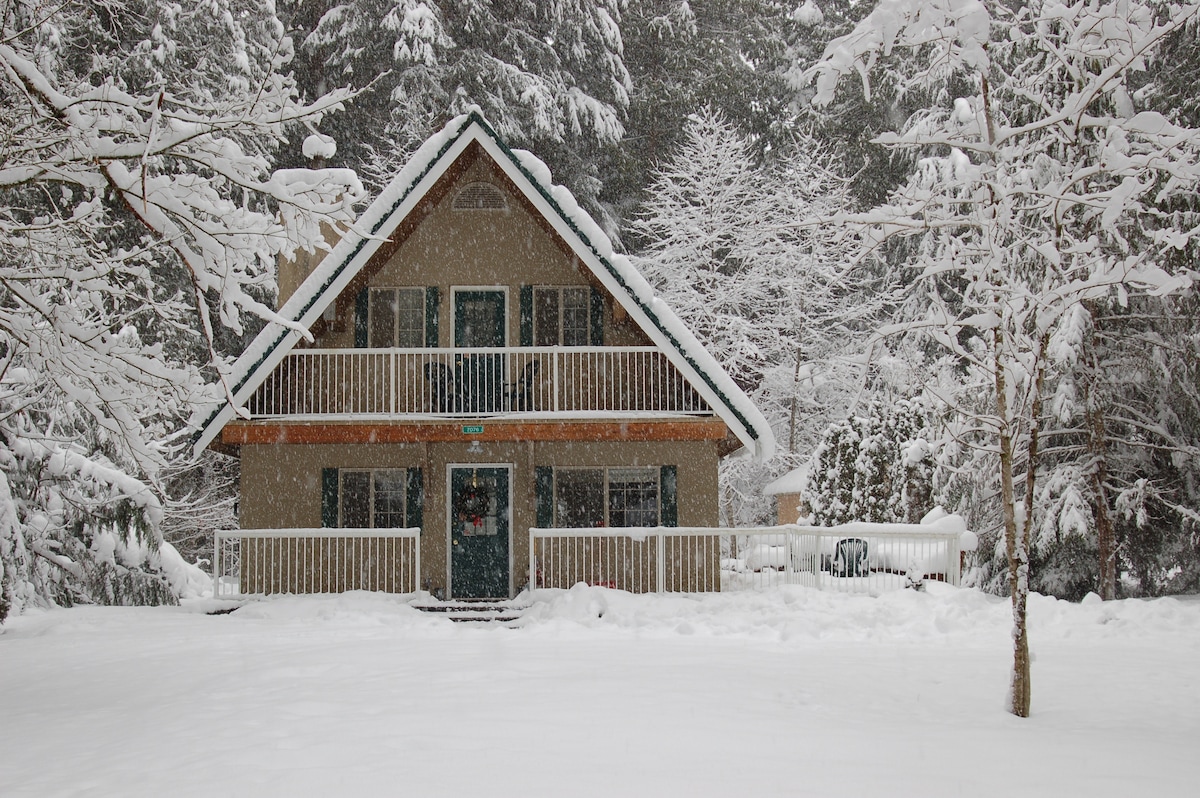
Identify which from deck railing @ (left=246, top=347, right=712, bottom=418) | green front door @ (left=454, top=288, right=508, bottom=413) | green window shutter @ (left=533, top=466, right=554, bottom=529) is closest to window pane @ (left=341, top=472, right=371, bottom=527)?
deck railing @ (left=246, top=347, right=712, bottom=418)

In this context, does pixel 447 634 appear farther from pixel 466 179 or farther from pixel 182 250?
pixel 466 179

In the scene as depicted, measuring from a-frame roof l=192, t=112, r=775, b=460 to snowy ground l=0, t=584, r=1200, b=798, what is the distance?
3.58m

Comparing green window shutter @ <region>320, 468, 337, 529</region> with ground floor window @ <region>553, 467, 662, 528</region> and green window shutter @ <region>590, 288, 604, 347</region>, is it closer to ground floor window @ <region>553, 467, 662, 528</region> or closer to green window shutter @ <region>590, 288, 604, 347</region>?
ground floor window @ <region>553, 467, 662, 528</region>

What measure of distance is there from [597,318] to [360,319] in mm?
3666

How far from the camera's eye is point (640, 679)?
8016 mm

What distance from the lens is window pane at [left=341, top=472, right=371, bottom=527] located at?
1586cm

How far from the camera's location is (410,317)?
16578 millimetres

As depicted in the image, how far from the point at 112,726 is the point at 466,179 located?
11525 millimetres

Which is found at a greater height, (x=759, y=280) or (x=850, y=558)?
(x=759, y=280)

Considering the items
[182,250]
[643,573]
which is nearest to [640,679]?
[182,250]

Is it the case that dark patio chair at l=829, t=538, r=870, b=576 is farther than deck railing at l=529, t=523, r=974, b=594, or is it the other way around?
dark patio chair at l=829, t=538, r=870, b=576

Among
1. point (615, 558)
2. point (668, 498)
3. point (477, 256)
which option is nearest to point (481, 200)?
point (477, 256)

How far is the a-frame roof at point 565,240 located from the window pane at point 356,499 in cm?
208

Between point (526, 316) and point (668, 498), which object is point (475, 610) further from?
point (526, 316)
